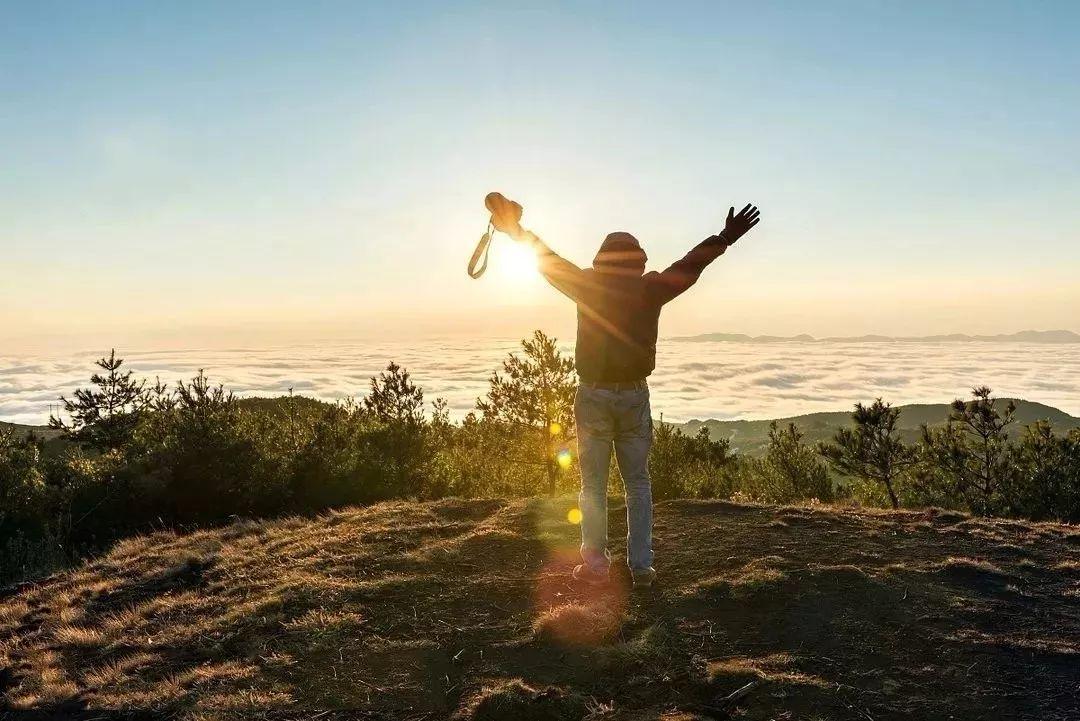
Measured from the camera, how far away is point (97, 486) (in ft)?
55.8

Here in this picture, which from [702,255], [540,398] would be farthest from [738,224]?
[540,398]

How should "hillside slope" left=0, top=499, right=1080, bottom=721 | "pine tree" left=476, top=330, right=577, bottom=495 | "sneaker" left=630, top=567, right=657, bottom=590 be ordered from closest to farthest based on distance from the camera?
"hillside slope" left=0, top=499, right=1080, bottom=721, "sneaker" left=630, top=567, right=657, bottom=590, "pine tree" left=476, top=330, right=577, bottom=495

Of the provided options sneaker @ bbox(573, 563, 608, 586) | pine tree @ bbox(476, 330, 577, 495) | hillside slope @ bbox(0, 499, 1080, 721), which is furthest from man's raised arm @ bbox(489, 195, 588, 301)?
pine tree @ bbox(476, 330, 577, 495)

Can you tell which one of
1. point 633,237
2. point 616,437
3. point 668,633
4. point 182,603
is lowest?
point 182,603

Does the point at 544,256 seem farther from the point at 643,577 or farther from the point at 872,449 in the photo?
the point at 872,449

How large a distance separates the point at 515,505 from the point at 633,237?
6482mm

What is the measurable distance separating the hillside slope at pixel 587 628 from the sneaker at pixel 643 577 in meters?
0.20

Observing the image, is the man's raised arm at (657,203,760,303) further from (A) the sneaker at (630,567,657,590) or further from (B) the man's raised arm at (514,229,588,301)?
(A) the sneaker at (630,567,657,590)

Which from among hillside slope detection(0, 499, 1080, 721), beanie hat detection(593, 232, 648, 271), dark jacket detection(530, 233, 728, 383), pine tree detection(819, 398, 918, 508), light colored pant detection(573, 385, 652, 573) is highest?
beanie hat detection(593, 232, 648, 271)

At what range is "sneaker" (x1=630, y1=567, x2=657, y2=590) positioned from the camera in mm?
6746

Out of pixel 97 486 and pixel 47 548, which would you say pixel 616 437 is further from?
pixel 97 486

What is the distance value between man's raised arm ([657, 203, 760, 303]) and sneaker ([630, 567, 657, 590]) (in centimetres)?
292

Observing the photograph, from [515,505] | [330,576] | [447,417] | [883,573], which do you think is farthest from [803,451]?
[330,576]

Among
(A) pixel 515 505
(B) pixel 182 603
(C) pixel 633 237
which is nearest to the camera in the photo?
(C) pixel 633 237
